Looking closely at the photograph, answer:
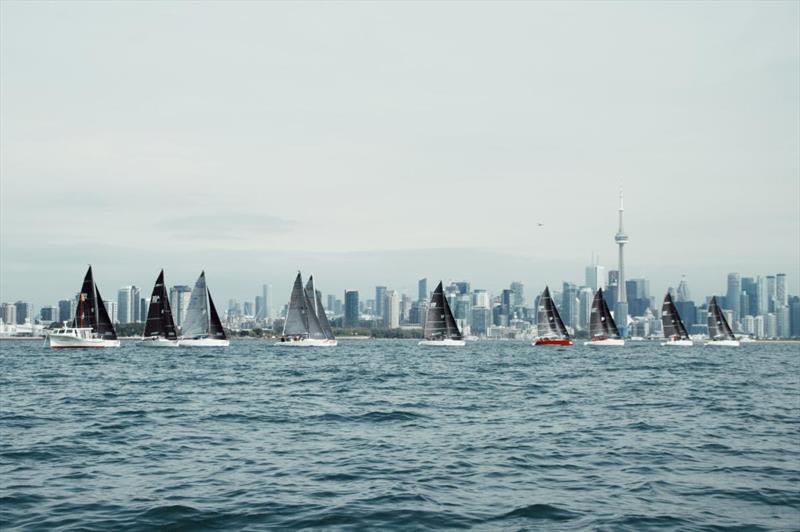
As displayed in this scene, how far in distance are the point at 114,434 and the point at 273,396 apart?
1531cm

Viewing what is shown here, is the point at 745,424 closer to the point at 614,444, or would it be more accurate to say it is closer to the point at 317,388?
the point at 614,444

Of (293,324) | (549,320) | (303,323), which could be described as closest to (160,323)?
(293,324)

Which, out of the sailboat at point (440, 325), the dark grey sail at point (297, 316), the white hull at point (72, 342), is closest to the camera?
the white hull at point (72, 342)

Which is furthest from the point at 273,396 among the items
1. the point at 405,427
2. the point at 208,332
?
the point at 208,332

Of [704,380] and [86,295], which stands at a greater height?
[86,295]

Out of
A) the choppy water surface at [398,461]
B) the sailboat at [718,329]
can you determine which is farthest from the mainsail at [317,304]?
the choppy water surface at [398,461]

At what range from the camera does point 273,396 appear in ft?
140

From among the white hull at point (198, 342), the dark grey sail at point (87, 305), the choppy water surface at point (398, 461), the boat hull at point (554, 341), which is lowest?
the boat hull at point (554, 341)

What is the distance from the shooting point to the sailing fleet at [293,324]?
12550cm

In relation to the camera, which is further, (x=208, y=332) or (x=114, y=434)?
(x=208, y=332)

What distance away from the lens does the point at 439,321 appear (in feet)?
548

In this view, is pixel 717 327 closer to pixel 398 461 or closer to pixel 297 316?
pixel 297 316

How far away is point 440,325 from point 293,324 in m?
32.7

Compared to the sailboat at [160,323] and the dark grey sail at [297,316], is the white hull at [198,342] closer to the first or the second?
the sailboat at [160,323]
